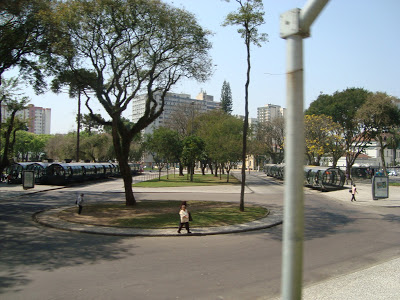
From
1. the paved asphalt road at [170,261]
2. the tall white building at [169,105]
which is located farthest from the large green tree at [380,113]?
the tall white building at [169,105]

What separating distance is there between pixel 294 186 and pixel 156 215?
1494 cm

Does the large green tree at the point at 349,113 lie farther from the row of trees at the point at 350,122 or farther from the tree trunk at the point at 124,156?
the tree trunk at the point at 124,156

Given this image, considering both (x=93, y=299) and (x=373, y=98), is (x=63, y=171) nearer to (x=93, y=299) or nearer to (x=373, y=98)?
(x=93, y=299)

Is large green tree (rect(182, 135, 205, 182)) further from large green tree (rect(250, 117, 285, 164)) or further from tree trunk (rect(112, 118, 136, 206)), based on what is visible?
tree trunk (rect(112, 118, 136, 206))

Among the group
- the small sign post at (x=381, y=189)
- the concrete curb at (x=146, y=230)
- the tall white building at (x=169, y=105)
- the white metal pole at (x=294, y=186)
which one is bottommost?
the concrete curb at (x=146, y=230)

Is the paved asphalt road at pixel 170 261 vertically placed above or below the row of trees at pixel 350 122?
below

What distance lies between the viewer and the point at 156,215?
17.3m

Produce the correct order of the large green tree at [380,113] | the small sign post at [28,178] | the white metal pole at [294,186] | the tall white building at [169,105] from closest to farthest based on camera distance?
the white metal pole at [294,186] → the small sign post at [28,178] → the large green tree at [380,113] → the tall white building at [169,105]

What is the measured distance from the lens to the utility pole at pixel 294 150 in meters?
3.00

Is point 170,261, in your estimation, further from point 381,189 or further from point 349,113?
point 349,113

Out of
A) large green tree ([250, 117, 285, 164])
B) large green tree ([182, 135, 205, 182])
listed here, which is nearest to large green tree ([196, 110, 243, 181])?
large green tree ([182, 135, 205, 182])

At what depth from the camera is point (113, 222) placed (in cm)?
1555

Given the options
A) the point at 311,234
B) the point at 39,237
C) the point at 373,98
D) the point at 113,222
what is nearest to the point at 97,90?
the point at 113,222

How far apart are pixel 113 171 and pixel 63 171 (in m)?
19.6
